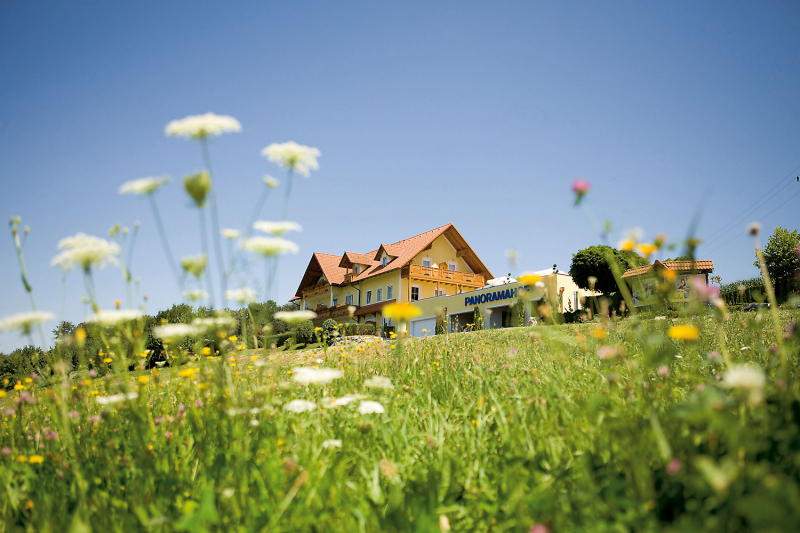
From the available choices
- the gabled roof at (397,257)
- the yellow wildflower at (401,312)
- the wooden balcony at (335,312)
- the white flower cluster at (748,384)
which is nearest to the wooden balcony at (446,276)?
the gabled roof at (397,257)

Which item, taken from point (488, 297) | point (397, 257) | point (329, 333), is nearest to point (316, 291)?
point (397, 257)

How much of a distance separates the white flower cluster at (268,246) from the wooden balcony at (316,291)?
3661 centimetres

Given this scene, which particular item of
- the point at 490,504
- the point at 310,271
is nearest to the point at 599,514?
the point at 490,504

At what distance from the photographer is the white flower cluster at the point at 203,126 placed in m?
1.86

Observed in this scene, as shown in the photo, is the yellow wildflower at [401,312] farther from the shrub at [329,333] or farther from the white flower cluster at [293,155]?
the shrub at [329,333]

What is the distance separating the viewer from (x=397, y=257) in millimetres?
33469

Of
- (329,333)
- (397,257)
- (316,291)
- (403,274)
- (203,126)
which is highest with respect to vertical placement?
(397,257)

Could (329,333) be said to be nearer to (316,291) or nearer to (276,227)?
(276,227)

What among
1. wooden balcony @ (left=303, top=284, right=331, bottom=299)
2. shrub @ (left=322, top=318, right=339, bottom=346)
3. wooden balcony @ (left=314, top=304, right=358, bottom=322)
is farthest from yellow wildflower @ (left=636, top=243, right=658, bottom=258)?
wooden balcony @ (left=303, top=284, right=331, bottom=299)

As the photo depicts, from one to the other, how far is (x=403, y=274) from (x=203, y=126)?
2914 cm

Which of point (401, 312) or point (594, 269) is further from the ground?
point (594, 269)

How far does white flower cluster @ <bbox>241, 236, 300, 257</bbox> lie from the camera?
208 cm

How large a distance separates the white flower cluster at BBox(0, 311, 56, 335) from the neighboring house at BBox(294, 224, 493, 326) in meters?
27.2

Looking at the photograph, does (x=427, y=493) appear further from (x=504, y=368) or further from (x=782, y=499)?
(x=504, y=368)
